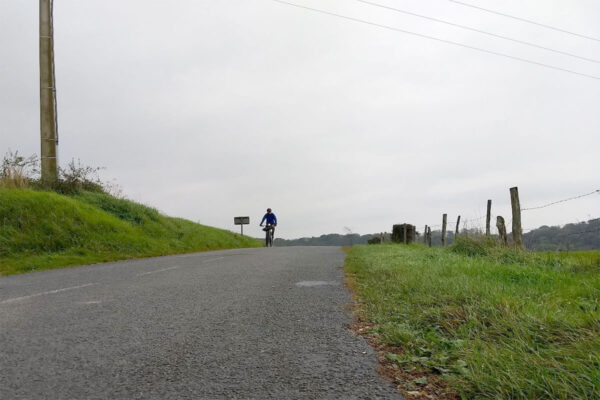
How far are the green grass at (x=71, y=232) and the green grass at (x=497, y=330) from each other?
10357 mm

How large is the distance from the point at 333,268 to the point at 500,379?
772 centimetres

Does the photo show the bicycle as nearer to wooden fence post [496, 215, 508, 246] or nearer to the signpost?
the signpost

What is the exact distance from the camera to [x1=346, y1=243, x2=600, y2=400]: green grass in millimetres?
2865

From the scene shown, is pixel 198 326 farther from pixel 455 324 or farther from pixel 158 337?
pixel 455 324

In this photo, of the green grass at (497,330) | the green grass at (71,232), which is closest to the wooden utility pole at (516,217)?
the green grass at (497,330)

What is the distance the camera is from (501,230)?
519 inches

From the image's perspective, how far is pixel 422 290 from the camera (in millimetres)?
6156

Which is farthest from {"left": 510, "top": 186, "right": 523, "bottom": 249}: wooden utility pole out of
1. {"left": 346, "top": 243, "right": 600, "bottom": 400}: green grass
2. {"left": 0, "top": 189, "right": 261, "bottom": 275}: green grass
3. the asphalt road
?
{"left": 0, "top": 189, "right": 261, "bottom": 275}: green grass

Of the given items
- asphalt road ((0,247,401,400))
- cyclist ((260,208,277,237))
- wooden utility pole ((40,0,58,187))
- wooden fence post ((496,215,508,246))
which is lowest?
asphalt road ((0,247,401,400))

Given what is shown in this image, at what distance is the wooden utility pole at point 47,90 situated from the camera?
18172 mm

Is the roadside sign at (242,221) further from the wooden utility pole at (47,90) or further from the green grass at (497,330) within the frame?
the green grass at (497,330)

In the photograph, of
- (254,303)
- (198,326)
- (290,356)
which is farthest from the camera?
(254,303)

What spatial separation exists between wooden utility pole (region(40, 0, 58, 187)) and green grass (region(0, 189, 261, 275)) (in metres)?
2.21

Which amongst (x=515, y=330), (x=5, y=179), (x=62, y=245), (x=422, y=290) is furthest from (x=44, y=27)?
(x=515, y=330)
